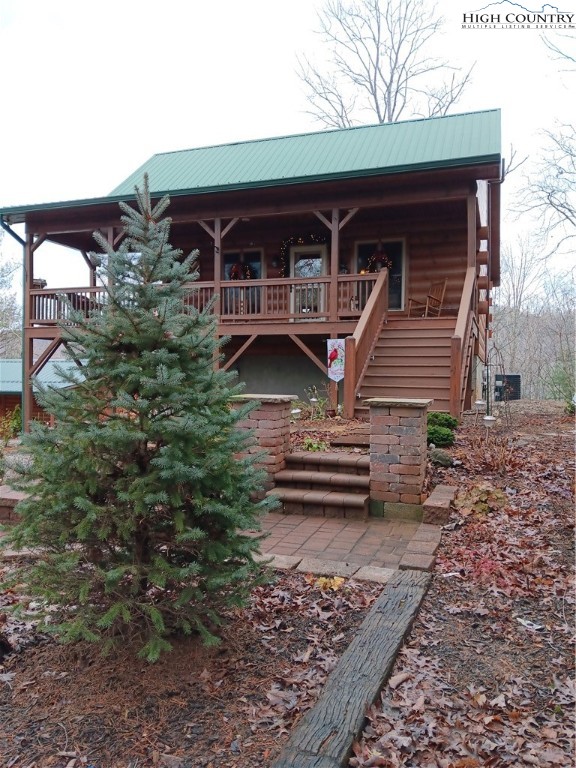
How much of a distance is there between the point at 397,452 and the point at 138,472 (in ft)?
10.8

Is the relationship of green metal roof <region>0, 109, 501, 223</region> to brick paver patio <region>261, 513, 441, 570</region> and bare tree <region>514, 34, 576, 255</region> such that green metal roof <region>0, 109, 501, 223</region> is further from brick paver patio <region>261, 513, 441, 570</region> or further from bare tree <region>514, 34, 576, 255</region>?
brick paver patio <region>261, 513, 441, 570</region>

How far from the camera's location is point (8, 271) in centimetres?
2444

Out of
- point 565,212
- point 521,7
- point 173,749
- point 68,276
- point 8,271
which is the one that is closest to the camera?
A: point 173,749

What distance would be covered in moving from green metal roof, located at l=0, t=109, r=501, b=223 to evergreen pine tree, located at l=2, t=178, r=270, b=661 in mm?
8445

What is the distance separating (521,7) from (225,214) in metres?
6.73

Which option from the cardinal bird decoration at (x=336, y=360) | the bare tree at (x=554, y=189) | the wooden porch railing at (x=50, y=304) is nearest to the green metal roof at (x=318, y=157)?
the wooden porch railing at (x=50, y=304)

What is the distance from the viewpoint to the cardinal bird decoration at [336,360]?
31.1 ft

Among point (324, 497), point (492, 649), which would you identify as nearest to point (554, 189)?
point (324, 497)

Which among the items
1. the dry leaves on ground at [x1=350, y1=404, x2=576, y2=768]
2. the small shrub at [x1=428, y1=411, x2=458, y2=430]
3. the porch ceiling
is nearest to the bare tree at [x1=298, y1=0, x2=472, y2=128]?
the porch ceiling

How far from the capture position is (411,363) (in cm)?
914

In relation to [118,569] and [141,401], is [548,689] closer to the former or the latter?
[118,569]

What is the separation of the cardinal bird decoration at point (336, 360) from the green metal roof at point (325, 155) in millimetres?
3247

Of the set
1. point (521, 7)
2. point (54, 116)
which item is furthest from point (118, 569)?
point (54, 116)

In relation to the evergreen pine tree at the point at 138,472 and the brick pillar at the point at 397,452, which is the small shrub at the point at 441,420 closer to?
the brick pillar at the point at 397,452
